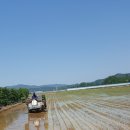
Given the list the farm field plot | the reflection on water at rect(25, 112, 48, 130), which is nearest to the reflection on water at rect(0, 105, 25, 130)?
the reflection on water at rect(25, 112, 48, 130)

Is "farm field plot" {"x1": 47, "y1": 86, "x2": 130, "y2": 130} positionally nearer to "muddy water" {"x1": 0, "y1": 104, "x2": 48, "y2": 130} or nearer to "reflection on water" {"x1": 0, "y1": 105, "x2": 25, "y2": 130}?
"muddy water" {"x1": 0, "y1": 104, "x2": 48, "y2": 130}

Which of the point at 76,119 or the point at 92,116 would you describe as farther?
the point at 92,116

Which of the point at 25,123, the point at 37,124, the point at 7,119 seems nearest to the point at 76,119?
the point at 25,123

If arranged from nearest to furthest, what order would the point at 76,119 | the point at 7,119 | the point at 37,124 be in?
the point at 37,124 < the point at 76,119 < the point at 7,119

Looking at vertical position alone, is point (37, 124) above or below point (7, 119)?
below

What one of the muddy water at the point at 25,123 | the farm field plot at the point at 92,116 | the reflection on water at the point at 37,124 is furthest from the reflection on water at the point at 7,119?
the farm field plot at the point at 92,116

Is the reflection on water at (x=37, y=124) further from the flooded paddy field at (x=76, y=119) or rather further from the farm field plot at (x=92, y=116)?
the farm field plot at (x=92, y=116)

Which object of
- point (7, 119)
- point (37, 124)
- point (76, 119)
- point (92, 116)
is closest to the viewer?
point (37, 124)

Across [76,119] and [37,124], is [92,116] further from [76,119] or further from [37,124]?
[37,124]

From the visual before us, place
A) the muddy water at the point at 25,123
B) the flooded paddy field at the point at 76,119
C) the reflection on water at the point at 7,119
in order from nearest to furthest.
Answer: the flooded paddy field at the point at 76,119 → the muddy water at the point at 25,123 → the reflection on water at the point at 7,119

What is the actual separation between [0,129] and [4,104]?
28860 mm

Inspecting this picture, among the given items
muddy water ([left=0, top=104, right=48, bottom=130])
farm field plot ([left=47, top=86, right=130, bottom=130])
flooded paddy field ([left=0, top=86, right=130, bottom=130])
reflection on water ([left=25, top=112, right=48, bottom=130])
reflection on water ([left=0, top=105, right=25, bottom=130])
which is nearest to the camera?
farm field plot ([left=47, top=86, right=130, bottom=130])

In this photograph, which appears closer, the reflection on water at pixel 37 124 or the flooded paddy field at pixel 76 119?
the flooded paddy field at pixel 76 119

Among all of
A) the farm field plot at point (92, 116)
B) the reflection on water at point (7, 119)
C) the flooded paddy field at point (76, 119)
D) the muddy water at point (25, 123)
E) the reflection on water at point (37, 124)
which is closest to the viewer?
the farm field plot at point (92, 116)
